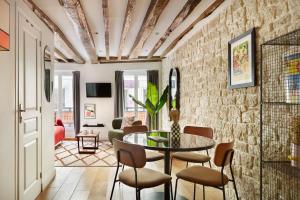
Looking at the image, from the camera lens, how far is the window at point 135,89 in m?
7.72

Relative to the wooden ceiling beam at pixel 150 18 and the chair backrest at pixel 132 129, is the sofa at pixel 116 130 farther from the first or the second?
the chair backrest at pixel 132 129

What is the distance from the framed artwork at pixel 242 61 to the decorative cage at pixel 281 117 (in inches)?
7.9

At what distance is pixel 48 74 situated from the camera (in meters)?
3.61

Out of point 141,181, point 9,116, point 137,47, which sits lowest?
point 141,181

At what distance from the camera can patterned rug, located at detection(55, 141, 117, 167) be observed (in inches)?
182

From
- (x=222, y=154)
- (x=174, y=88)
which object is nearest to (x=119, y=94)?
(x=174, y=88)

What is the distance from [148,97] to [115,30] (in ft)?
7.63

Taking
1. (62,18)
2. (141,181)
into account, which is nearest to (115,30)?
(62,18)

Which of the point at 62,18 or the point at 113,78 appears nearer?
the point at 62,18

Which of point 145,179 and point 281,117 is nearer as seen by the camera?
point 281,117

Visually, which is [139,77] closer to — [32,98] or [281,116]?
[32,98]

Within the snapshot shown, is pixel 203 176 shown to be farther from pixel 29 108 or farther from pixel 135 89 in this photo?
pixel 135 89

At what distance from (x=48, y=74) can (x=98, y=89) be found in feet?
12.6

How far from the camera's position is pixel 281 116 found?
2.10 metres
